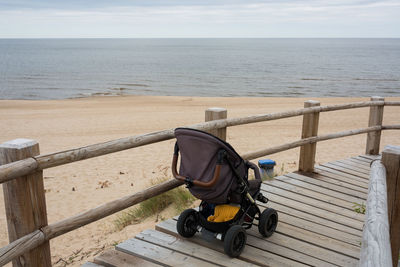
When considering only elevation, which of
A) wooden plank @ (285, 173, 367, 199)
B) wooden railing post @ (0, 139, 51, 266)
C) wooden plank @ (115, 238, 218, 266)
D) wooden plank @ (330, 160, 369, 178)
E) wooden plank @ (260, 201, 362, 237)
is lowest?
wooden plank @ (115, 238, 218, 266)

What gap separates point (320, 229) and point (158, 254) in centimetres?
160

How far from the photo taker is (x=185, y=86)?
33.2m

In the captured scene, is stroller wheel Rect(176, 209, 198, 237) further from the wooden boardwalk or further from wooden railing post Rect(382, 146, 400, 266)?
wooden railing post Rect(382, 146, 400, 266)

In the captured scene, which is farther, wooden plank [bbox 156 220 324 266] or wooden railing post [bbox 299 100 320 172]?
wooden railing post [bbox 299 100 320 172]

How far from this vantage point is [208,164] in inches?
114

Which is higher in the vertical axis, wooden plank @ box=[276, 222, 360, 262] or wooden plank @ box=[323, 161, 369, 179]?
wooden plank @ box=[323, 161, 369, 179]

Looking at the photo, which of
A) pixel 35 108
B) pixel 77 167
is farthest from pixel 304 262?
pixel 35 108

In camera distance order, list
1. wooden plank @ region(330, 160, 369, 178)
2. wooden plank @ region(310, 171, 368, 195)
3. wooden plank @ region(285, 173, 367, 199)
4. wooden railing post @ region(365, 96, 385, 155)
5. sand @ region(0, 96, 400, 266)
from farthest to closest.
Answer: wooden railing post @ region(365, 96, 385, 155)
wooden plank @ region(330, 160, 369, 178)
sand @ region(0, 96, 400, 266)
wooden plank @ region(310, 171, 368, 195)
wooden plank @ region(285, 173, 367, 199)

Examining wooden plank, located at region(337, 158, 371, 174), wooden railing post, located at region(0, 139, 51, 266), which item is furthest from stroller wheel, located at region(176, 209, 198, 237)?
wooden plank, located at region(337, 158, 371, 174)

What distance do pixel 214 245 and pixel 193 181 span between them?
67 cm

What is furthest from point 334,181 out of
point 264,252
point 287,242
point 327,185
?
point 264,252

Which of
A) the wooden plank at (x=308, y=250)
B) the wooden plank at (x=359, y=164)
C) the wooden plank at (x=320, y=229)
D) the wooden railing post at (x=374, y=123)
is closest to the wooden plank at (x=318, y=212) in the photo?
the wooden plank at (x=320, y=229)

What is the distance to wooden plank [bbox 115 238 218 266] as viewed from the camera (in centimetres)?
294

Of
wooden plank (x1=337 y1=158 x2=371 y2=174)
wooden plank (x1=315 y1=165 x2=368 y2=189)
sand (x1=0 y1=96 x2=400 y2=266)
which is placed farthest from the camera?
wooden plank (x1=337 y1=158 x2=371 y2=174)
